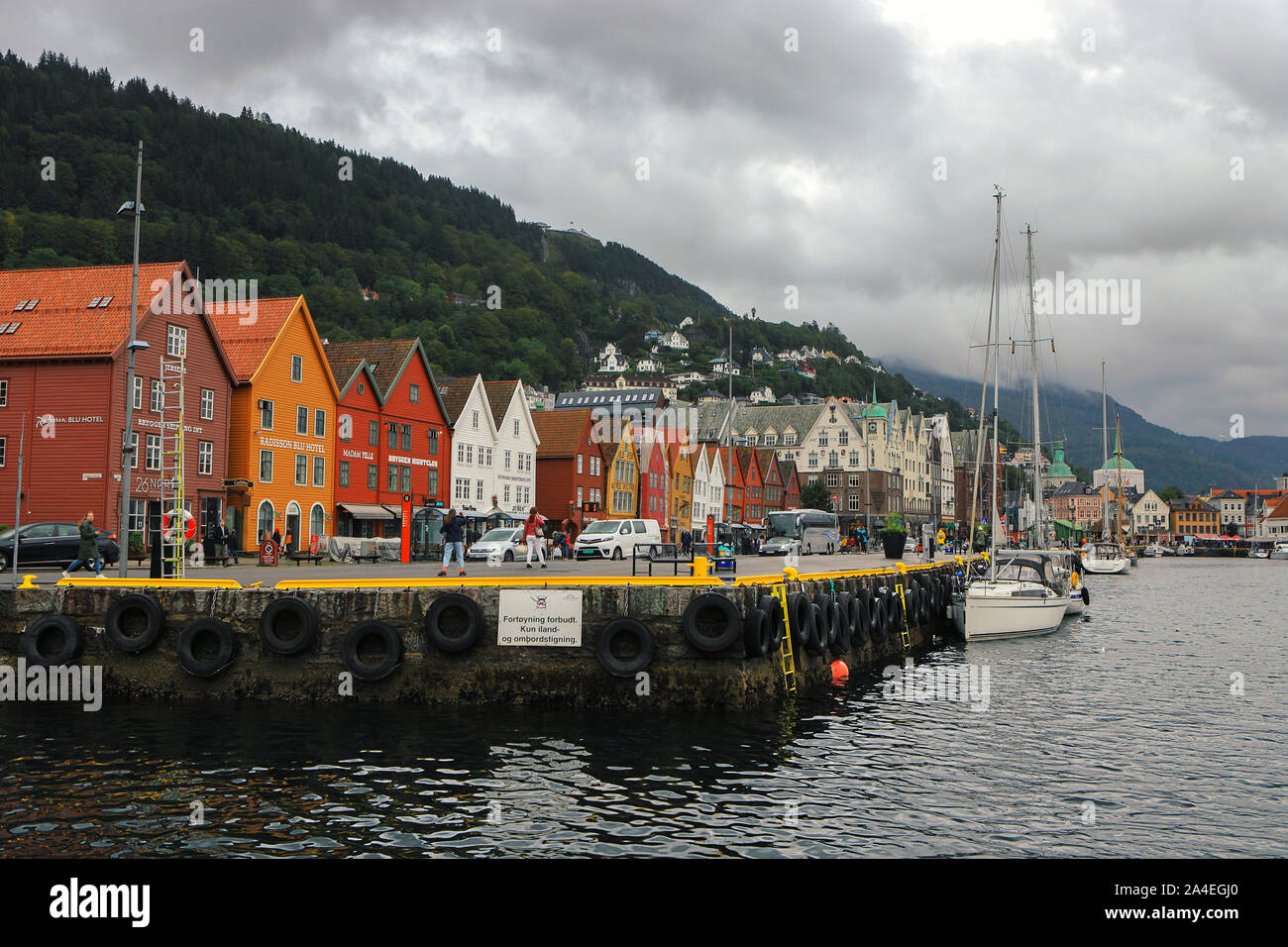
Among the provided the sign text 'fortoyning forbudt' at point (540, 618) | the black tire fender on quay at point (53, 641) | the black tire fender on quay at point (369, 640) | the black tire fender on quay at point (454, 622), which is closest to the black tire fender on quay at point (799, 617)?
the sign text 'fortoyning forbudt' at point (540, 618)

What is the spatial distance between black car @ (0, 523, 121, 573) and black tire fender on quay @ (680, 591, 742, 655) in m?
21.1

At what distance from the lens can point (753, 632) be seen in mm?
18375

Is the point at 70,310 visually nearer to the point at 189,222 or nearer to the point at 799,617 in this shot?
the point at 799,617

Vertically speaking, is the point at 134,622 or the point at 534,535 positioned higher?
the point at 534,535

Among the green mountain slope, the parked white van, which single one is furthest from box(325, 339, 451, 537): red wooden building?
the green mountain slope

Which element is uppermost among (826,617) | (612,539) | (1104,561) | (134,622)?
(612,539)

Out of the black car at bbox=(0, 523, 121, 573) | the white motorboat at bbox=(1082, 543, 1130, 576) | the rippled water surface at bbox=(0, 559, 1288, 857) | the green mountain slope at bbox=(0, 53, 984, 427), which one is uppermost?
the green mountain slope at bbox=(0, 53, 984, 427)

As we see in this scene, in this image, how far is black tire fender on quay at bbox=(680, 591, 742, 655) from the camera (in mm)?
18094

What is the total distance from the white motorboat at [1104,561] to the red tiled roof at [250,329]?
240 ft

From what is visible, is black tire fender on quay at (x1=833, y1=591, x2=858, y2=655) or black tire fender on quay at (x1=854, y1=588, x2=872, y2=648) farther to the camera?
black tire fender on quay at (x1=854, y1=588, x2=872, y2=648)

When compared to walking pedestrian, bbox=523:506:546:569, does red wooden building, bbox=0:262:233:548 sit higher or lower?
higher

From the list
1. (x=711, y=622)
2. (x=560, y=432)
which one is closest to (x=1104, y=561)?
(x=560, y=432)

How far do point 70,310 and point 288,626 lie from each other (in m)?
32.3

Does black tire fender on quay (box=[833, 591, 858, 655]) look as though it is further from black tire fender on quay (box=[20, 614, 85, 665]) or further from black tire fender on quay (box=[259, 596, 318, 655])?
black tire fender on quay (box=[20, 614, 85, 665])
